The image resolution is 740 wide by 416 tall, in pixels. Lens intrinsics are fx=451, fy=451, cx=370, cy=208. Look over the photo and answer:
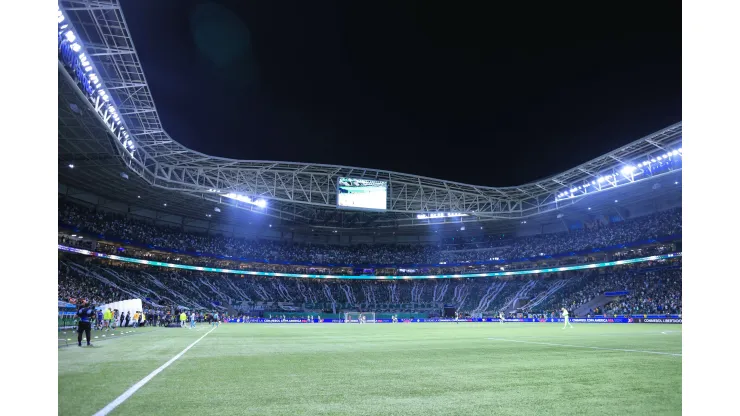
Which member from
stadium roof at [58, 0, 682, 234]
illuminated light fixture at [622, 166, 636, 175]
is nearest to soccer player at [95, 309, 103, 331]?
stadium roof at [58, 0, 682, 234]

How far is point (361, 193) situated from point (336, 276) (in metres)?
31.3

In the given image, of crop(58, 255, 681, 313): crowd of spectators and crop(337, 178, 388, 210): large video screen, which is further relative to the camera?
crop(58, 255, 681, 313): crowd of spectators

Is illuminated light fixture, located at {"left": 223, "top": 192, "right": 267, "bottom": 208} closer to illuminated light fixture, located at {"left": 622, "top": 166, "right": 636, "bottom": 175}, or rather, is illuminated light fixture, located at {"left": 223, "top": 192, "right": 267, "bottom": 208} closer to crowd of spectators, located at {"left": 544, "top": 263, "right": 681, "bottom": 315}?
illuminated light fixture, located at {"left": 622, "top": 166, "right": 636, "bottom": 175}

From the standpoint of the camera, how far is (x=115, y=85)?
94.6ft

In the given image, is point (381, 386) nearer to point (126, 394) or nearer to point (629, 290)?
point (126, 394)

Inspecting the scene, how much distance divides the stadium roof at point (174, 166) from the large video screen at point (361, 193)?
1.49 metres

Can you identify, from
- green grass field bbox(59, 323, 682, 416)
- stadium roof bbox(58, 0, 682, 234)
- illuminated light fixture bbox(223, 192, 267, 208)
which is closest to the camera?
green grass field bbox(59, 323, 682, 416)

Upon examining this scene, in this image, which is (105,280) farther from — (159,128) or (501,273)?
(501,273)

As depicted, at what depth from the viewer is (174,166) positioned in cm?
4034

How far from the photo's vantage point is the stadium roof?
80.4 ft

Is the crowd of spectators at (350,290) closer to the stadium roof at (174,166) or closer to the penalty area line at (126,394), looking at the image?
the stadium roof at (174,166)

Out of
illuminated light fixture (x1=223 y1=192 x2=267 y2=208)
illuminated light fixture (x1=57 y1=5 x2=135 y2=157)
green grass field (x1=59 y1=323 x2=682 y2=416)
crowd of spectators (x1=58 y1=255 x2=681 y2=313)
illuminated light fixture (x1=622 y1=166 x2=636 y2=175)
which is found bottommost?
crowd of spectators (x1=58 y1=255 x2=681 y2=313)

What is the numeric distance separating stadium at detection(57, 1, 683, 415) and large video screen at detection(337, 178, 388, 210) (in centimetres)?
15
